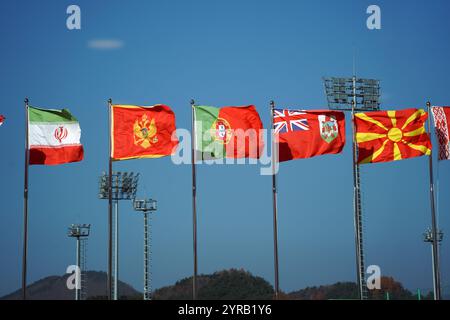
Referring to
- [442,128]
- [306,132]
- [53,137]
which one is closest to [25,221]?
[53,137]

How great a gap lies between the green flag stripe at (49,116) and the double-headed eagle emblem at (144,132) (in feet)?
10.4

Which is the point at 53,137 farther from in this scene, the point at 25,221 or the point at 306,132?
the point at 306,132

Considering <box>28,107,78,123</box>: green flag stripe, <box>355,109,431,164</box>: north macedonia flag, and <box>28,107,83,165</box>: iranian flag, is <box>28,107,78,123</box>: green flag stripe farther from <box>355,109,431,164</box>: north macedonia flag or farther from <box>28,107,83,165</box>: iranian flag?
<box>355,109,431,164</box>: north macedonia flag

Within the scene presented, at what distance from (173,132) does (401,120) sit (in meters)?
11.5

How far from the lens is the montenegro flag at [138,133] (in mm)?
40219

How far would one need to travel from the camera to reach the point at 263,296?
118 metres

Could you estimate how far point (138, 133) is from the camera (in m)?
40.3

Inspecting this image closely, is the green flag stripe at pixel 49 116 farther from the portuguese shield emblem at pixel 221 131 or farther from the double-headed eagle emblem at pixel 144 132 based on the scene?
the portuguese shield emblem at pixel 221 131

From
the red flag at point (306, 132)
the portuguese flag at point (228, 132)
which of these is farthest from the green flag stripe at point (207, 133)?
the red flag at point (306, 132)

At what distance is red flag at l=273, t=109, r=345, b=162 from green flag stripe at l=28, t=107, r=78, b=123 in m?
10.1

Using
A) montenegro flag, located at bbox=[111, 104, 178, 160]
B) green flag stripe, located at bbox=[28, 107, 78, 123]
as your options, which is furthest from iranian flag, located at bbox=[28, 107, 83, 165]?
montenegro flag, located at bbox=[111, 104, 178, 160]
